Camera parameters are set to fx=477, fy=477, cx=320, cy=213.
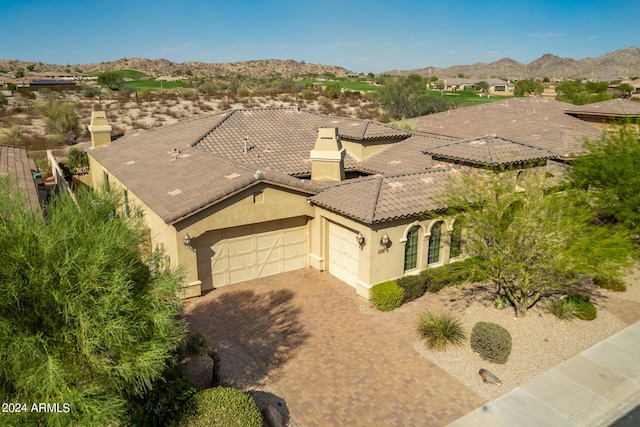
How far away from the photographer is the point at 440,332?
14.5m

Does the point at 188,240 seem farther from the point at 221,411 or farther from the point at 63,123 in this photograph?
the point at 63,123

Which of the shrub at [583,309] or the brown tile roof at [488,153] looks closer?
the shrub at [583,309]

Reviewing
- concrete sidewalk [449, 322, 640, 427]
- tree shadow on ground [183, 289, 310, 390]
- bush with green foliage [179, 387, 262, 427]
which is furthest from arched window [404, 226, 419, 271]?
bush with green foliage [179, 387, 262, 427]

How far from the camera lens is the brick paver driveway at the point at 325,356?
11.8 meters

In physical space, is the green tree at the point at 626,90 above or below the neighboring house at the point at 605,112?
above

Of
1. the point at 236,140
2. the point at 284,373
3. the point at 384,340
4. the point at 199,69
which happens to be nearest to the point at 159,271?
the point at 284,373

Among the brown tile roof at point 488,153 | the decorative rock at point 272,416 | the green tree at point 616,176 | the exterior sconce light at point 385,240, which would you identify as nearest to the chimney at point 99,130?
the brown tile roof at point 488,153

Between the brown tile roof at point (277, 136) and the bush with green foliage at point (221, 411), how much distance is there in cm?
1403

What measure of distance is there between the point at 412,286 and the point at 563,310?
5013mm

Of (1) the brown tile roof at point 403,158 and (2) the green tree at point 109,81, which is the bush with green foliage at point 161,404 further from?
(2) the green tree at point 109,81

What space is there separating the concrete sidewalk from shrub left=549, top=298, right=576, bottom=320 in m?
1.67

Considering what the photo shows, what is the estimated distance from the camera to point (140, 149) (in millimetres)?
28172

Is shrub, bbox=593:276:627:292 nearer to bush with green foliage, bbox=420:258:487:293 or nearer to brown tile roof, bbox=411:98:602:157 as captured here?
bush with green foliage, bbox=420:258:487:293

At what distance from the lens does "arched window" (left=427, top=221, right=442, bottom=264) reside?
18781mm
